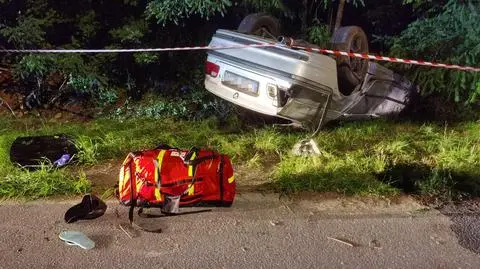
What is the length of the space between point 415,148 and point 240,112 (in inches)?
86.8

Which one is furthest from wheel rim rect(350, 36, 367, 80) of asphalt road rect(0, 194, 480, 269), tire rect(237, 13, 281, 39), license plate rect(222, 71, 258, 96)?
asphalt road rect(0, 194, 480, 269)

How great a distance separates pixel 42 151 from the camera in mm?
4805

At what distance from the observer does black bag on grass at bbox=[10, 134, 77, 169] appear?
4.65 meters

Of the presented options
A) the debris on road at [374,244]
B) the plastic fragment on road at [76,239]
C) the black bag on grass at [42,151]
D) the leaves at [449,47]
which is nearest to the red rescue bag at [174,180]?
the plastic fragment on road at [76,239]

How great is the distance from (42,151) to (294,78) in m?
2.54

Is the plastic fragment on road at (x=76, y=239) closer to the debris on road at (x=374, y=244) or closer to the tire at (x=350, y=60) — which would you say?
the debris on road at (x=374, y=244)

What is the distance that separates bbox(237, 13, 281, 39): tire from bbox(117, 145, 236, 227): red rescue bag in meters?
2.18

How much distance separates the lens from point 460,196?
438 centimetres

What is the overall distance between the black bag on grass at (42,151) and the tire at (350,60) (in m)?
3.01

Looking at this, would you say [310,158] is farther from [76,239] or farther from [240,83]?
[76,239]

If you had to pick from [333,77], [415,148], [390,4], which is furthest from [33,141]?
[390,4]

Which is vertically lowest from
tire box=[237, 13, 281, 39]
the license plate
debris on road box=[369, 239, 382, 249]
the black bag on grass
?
the black bag on grass

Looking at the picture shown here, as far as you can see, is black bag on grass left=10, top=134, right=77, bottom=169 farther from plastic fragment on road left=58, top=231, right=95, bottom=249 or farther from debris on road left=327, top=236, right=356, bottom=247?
debris on road left=327, top=236, right=356, bottom=247

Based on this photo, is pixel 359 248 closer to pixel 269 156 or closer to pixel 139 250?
pixel 139 250
